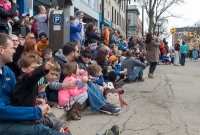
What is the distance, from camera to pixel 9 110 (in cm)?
291

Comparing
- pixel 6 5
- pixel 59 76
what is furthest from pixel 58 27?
pixel 59 76

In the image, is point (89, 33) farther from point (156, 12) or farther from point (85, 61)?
point (156, 12)

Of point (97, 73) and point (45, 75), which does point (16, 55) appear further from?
point (97, 73)

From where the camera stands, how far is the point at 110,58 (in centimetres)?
998

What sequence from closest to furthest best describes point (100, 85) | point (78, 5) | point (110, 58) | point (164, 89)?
point (100, 85) < point (164, 89) < point (110, 58) < point (78, 5)

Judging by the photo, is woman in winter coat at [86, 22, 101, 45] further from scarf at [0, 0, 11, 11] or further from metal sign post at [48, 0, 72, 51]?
scarf at [0, 0, 11, 11]

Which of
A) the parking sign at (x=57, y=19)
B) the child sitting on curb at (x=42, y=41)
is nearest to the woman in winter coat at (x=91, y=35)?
the parking sign at (x=57, y=19)

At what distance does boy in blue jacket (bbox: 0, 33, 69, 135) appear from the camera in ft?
9.64

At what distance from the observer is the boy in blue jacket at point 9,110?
9.64ft

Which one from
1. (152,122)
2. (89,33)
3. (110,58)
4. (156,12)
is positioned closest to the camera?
(152,122)

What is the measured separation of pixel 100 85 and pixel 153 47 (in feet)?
20.2

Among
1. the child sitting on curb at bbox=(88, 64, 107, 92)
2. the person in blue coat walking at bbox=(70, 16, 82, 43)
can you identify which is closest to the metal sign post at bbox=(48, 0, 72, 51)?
the person in blue coat walking at bbox=(70, 16, 82, 43)

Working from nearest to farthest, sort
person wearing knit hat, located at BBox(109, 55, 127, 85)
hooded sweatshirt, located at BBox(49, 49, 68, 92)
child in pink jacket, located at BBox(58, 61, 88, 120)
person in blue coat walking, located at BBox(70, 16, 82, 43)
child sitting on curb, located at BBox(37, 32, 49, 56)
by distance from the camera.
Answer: hooded sweatshirt, located at BBox(49, 49, 68, 92) < child in pink jacket, located at BBox(58, 61, 88, 120) < child sitting on curb, located at BBox(37, 32, 49, 56) < person in blue coat walking, located at BBox(70, 16, 82, 43) < person wearing knit hat, located at BBox(109, 55, 127, 85)

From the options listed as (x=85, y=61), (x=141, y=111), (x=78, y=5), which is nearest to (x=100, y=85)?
(x=85, y=61)
